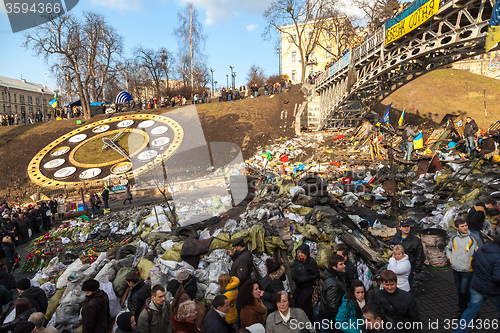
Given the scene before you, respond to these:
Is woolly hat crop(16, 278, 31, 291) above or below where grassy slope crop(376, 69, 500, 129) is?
below

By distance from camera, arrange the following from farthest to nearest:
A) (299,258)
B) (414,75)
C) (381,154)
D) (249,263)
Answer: (414,75), (381,154), (249,263), (299,258)

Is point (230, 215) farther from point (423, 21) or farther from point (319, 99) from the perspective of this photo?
point (319, 99)

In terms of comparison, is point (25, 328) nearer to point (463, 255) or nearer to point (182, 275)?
point (182, 275)

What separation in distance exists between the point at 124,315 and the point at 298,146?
18.3 meters

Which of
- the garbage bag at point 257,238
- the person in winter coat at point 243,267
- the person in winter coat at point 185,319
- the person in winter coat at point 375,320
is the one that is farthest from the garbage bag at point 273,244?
the person in winter coat at point 375,320

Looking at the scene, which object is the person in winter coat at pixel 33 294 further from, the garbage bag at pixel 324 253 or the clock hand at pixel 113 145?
the clock hand at pixel 113 145

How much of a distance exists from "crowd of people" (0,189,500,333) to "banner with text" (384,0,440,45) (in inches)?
440

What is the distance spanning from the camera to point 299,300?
168 inches

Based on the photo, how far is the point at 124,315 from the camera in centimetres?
385

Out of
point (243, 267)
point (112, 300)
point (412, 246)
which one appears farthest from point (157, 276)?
point (412, 246)

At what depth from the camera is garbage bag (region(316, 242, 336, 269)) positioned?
18.5 ft

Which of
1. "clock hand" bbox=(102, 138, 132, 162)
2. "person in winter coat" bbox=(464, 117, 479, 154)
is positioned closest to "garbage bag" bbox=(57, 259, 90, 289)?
"person in winter coat" bbox=(464, 117, 479, 154)

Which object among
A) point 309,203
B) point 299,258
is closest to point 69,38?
point 309,203

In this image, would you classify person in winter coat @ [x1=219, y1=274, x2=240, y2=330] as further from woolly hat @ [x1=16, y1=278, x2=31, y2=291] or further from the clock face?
the clock face
